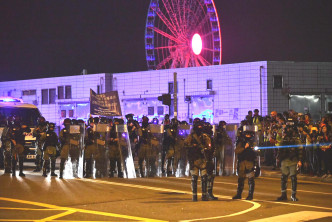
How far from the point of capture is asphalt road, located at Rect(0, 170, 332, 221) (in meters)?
9.91

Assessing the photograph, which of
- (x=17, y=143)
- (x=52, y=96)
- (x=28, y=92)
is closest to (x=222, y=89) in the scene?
(x=52, y=96)

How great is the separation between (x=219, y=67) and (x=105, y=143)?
19419 mm

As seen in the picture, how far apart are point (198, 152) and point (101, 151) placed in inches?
251

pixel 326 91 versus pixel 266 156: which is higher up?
pixel 326 91

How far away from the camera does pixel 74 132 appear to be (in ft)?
57.7

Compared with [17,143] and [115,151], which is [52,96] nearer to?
[17,143]

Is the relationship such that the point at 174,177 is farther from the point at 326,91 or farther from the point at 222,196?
the point at 326,91

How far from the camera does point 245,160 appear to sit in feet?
40.6

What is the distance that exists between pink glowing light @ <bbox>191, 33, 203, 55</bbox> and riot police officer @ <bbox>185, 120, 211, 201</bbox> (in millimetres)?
25136

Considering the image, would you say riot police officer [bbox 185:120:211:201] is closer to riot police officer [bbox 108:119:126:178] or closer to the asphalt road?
the asphalt road

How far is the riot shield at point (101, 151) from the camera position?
1775 centimetres

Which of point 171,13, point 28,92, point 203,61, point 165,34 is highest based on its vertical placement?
point 171,13

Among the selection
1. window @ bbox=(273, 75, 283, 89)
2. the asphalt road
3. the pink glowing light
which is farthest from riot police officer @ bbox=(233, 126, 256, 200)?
the pink glowing light

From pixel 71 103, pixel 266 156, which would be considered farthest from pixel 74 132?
pixel 71 103
